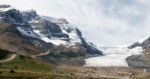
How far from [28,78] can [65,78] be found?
18.1 metres

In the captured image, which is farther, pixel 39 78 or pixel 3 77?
pixel 39 78

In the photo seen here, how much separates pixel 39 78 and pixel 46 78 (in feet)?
8.58

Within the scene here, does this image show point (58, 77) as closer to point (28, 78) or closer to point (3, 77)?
point (28, 78)

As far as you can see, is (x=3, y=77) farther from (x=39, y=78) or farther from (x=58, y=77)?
(x=58, y=77)

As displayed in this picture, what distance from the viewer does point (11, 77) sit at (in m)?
155

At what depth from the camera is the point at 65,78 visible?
172250mm

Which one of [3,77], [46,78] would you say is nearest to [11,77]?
[3,77]

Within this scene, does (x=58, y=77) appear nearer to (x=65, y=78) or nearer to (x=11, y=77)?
(x=65, y=78)

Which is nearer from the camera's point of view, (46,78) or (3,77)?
(3,77)

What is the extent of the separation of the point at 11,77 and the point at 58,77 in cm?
2471

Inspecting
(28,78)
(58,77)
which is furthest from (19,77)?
(58,77)

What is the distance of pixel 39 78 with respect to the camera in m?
164

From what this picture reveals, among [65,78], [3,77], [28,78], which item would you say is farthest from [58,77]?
[3,77]

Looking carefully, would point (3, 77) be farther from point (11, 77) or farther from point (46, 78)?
point (46, 78)
